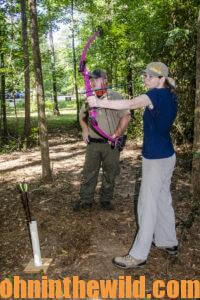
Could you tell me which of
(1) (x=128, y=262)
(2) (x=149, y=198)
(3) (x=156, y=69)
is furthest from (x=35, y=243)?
(3) (x=156, y=69)

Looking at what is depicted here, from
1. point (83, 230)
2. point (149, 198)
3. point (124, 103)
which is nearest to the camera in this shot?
point (124, 103)

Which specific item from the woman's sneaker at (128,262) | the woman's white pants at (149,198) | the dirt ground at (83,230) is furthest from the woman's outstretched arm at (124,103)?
the dirt ground at (83,230)

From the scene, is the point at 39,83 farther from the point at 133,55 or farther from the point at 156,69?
the point at 133,55

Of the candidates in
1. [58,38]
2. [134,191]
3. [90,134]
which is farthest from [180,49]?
[58,38]

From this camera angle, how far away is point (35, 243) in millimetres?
4324

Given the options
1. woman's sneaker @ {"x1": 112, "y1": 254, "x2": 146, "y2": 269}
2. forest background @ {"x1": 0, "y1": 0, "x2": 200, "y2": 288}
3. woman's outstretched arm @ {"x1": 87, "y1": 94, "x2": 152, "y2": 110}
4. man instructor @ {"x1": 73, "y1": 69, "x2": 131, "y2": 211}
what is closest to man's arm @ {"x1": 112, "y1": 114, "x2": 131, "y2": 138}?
man instructor @ {"x1": 73, "y1": 69, "x2": 131, "y2": 211}

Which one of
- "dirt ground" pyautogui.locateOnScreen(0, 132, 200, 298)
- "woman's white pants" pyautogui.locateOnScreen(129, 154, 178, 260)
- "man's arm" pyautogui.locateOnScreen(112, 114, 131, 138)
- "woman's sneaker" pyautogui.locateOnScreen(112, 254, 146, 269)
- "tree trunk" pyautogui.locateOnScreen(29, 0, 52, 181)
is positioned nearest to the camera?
"woman's white pants" pyautogui.locateOnScreen(129, 154, 178, 260)

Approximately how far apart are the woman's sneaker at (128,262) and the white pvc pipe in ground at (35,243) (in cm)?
95

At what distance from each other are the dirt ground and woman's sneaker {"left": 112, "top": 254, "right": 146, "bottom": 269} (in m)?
0.07

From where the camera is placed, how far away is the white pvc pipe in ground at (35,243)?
4.30m

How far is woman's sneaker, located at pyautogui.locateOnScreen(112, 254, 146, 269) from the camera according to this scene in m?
4.23

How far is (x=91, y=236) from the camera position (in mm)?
5168

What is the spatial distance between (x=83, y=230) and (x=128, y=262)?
1292 mm

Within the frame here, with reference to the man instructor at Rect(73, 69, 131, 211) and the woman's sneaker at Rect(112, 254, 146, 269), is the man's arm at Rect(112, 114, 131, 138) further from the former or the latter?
the woman's sneaker at Rect(112, 254, 146, 269)
